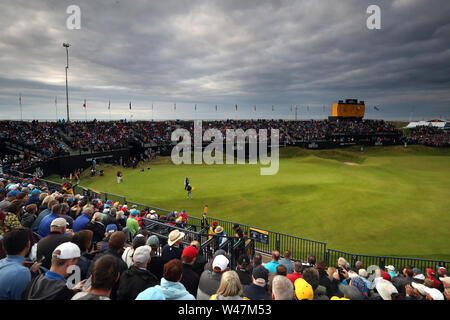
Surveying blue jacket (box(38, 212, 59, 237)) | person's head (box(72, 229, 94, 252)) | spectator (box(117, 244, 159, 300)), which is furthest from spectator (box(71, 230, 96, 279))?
blue jacket (box(38, 212, 59, 237))

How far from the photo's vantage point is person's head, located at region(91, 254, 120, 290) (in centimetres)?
311

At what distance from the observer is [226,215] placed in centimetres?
1816

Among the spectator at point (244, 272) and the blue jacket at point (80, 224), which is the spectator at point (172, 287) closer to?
the spectator at point (244, 272)

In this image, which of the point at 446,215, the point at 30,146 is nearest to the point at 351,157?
the point at 446,215

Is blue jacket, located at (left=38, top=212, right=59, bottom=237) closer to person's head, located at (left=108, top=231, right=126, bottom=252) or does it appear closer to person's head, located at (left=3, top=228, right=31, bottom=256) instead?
person's head, located at (left=3, top=228, right=31, bottom=256)

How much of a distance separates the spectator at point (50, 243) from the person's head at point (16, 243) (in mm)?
643

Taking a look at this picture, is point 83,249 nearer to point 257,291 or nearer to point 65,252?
point 65,252

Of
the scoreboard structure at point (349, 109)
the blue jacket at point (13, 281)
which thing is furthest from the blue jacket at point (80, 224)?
the scoreboard structure at point (349, 109)

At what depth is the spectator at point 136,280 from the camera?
3695mm

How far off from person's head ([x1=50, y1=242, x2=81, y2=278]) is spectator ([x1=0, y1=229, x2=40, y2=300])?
371 mm
